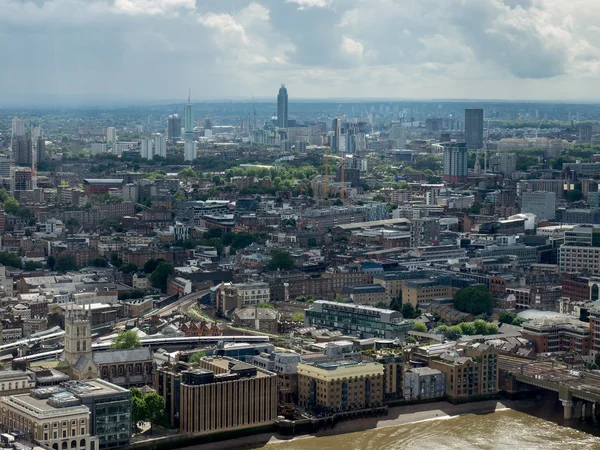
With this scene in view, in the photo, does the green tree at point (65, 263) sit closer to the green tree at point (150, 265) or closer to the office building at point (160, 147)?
the green tree at point (150, 265)

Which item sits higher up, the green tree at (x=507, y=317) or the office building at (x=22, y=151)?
the office building at (x=22, y=151)

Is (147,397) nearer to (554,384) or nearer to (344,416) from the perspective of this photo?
(344,416)

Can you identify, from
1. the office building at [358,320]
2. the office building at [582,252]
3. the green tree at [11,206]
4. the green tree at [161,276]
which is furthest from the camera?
the green tree at [11,206]

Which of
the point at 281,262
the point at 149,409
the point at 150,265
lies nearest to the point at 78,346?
the point at 149,409

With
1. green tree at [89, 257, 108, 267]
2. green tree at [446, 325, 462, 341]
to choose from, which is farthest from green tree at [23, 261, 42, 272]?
green tree at [446, 325, 462, 341]

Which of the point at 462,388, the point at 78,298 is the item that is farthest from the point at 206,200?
the point at 462,388

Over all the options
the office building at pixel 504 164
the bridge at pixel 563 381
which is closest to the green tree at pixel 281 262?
the bridge at pixel 563 381
